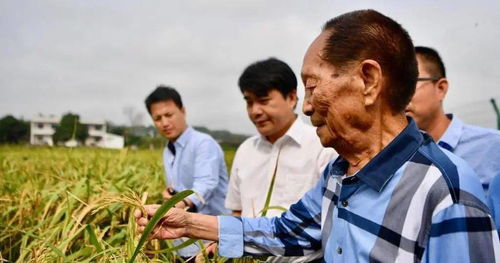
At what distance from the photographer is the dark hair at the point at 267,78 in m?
2.12

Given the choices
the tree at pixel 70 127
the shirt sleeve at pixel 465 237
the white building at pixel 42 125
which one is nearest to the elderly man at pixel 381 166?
the shirt sleeve at pixel 465 237

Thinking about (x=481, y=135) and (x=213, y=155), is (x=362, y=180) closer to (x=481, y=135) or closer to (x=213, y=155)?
(x=481, y=135)

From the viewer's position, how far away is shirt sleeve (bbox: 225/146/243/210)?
2.20 meters

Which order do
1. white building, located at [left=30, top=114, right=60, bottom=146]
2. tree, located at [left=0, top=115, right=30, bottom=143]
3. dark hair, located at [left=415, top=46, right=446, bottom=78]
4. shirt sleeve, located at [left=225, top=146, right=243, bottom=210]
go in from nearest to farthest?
dark hair, located at [left=415, top=46, right=446, bottom=78] < shirt sleeve, located at [left=225, top=146, right=243, bottom=210] < tree, located at [left=0, top=115, right=30, bottom=143] < white building, located at [left=30, top=114, right=60, bottom=146]

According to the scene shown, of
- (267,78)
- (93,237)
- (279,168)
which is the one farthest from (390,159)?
(267,78)

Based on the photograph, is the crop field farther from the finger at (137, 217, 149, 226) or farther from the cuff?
the cuff

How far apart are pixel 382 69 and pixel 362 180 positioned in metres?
0.23

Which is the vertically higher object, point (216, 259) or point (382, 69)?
point (382, 69)

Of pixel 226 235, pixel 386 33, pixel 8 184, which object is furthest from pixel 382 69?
pixel 8 184

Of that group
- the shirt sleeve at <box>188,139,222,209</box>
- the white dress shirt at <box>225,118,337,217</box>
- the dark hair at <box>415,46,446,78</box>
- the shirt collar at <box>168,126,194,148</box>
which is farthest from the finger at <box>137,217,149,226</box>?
the shirt collar at <box>168,126,194,148</box>

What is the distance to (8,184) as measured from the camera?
2.98 metres

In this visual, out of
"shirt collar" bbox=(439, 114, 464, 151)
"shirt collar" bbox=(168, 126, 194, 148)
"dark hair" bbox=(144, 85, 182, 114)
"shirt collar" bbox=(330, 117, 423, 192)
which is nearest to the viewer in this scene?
"shirt collar" bbox=(330, 117, 423, 192)

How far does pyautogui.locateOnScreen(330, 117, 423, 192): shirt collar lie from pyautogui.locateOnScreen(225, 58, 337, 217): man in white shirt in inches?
41.7

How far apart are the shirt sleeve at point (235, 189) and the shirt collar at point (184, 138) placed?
0.86 metres
